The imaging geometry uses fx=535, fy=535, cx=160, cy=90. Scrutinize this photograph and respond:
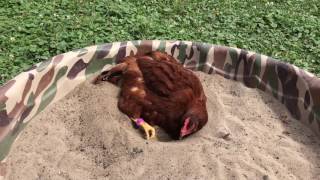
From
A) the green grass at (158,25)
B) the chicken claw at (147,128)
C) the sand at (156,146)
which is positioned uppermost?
the green grass at (158,25)

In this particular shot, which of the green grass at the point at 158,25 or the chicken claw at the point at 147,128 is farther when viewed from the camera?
the green grass at the point at 158,25

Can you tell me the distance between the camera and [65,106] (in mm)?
3564

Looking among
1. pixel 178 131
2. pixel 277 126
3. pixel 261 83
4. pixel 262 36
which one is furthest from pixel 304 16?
pixel 178 131

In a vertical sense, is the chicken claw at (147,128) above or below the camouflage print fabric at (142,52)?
below

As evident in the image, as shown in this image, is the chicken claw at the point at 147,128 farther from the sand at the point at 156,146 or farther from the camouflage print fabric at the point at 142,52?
the camouflage print fabric at the point at 142,52

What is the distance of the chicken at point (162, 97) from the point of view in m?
3.31

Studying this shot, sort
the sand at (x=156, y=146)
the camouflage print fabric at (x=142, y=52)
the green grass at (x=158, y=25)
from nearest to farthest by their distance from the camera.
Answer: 1. the sand at (x=156, y=146)
2. the camouflage print fabric at (x=142, y=52)
3. the green grass at (x=158, y=25)

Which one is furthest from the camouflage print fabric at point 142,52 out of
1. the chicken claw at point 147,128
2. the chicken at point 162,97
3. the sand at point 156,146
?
the chicken claw at point 147,128

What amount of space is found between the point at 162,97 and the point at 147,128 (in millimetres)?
220

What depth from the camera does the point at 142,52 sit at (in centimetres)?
388

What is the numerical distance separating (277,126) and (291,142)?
18 centimetres

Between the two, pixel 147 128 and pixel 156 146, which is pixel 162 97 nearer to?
pixel 147 128

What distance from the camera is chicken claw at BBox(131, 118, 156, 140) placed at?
3.31 m

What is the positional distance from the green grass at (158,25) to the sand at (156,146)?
876 mm
